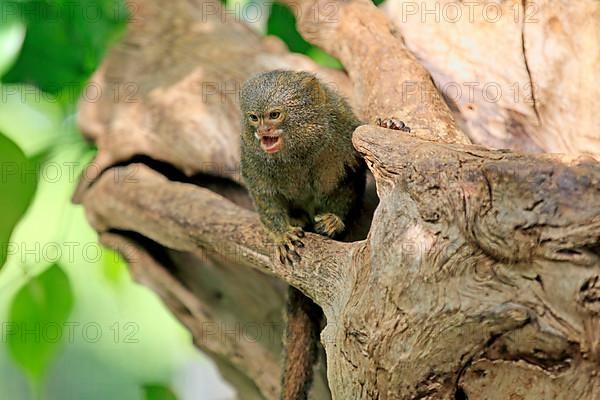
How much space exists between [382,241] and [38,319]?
157 cm

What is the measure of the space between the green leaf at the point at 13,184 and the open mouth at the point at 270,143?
78 centimetres

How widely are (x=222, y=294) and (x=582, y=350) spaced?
4.70 ft

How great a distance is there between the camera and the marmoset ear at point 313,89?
6.31 ft

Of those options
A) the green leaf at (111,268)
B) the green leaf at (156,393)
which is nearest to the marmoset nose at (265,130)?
the green leaf at (156,393)

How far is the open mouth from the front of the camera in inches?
74.3

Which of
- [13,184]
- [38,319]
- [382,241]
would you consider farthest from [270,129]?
[38,319]

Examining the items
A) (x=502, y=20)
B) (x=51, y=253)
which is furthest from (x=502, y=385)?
(x=51, y=253)

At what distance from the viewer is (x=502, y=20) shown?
2.07 metres

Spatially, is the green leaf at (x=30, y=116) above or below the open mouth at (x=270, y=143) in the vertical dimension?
below

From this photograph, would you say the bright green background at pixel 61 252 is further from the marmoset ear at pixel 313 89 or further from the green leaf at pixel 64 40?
the marmoset ear at pixel 313 89

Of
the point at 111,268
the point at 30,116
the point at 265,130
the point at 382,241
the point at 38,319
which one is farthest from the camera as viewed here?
the point at 30,116

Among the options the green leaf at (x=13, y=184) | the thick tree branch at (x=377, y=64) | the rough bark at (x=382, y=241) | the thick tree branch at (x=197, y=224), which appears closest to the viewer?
the rough bark at (x=382, y=241)

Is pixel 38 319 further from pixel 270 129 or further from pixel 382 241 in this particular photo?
pixel 382 241

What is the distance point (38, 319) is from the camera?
98.3 inches
